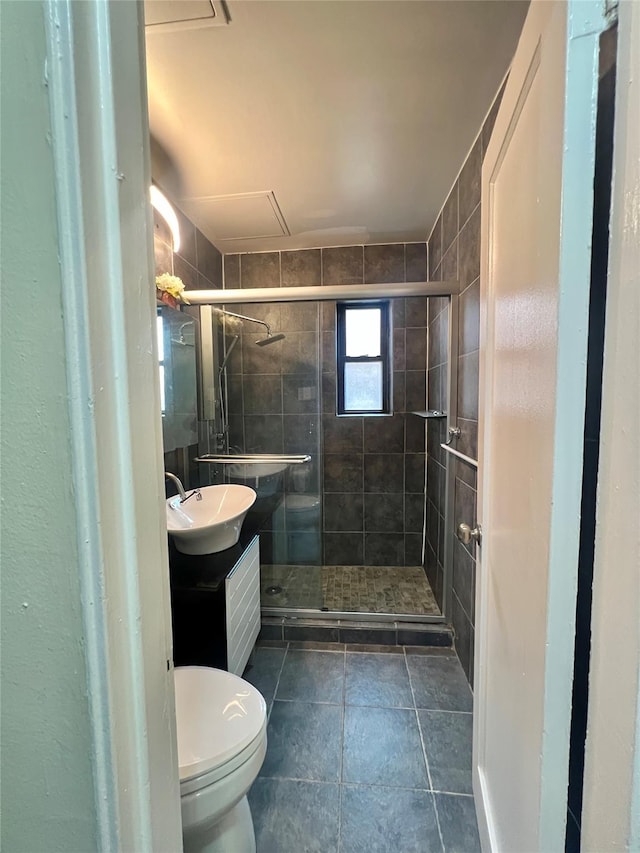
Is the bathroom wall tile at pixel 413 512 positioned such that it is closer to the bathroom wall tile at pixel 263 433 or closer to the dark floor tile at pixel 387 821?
the bathroom wall tile at pixel 263 433

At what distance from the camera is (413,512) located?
2.57 meters

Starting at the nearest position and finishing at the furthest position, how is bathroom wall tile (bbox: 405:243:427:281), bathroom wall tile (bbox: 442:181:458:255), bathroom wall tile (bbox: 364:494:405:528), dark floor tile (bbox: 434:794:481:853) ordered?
dark floor tile (bbox: 434:794:481:853) → bathroom wall tile (bbox: 442:181:458:255) → bathroom wall tile (bbox: 405:243:427:281) → bathroom wall tile (bbox: 364:494:405:528)

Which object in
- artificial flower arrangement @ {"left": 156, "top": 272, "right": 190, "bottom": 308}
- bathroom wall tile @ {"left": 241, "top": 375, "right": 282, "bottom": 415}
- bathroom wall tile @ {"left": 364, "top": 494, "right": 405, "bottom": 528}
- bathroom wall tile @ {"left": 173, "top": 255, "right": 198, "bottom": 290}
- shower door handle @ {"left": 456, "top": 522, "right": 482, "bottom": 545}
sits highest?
bathroom wall tile @ {"left": 173, "top": 255, "right": 198, "bottom": 290}

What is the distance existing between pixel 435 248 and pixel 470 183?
2.17 ft

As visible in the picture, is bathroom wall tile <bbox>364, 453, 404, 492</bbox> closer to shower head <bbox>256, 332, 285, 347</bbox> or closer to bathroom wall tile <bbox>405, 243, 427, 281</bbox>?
shower head <bbox>256, 332, 285, 347</bbox>

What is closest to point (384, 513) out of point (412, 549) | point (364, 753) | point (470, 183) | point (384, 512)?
point (384, 512)

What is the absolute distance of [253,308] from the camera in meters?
2.03

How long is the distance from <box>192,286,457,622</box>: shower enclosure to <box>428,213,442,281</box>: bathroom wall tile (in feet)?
1.01

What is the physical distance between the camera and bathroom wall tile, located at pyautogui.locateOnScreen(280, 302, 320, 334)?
205 cm

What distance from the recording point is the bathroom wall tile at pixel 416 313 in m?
2.48

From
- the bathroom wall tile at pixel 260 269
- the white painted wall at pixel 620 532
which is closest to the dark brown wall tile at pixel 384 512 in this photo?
the bathroom wall tile at pixel 260 269

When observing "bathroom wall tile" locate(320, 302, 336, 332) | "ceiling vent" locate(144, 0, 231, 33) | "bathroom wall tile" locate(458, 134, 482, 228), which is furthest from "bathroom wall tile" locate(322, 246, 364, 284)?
"ceiling vent" locate(144, 0, 231, 33)

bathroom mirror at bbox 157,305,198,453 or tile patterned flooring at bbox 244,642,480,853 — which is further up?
bathroom mirror at bbox 157,305,198,453

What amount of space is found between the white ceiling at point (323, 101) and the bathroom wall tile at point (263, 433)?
1205 millimetres
